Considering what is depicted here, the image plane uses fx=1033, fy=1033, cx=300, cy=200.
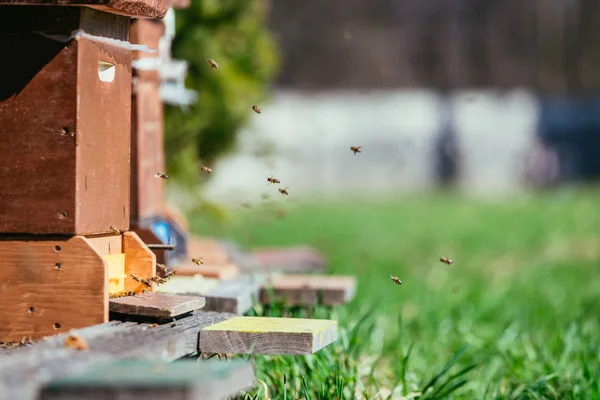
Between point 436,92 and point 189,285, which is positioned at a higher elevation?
point 436,92

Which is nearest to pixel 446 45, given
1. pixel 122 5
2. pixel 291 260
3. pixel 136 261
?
pixel 291 260

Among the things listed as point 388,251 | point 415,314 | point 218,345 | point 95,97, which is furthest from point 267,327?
point 388,251

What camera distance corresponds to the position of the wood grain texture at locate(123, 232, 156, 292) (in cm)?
351

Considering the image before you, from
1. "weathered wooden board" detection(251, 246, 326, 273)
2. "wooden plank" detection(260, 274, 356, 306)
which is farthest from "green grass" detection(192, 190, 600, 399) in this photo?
"weathered wooden board" detection(251, 246, 326, 273)

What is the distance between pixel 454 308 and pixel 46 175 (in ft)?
12.6

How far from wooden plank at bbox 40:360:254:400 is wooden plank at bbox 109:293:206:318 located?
0.66 meters

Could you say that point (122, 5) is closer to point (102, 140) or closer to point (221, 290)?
point (102, 140)

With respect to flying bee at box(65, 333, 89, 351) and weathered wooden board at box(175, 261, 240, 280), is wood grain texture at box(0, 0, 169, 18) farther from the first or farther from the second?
weathered wooden board at box(175, 261, 240, 280)

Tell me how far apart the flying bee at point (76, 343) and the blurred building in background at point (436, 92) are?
2580 cm

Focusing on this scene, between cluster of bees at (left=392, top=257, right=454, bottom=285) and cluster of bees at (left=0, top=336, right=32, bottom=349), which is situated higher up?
cluster of bees at (left=392, top=257, right=454, bottom=285)

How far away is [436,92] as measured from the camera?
98.2 feet

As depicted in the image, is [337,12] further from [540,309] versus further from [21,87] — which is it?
[21,87]

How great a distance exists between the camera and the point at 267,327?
319 cm

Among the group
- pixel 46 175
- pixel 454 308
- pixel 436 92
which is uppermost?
pixel 436 92
